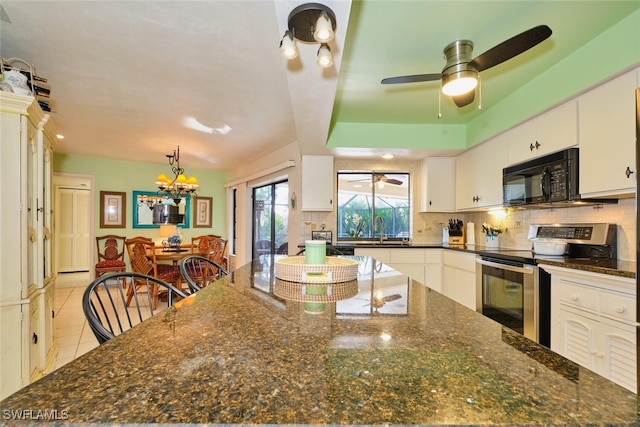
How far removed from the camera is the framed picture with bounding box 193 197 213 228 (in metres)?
6.62

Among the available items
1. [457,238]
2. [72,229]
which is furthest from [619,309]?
[72,229]

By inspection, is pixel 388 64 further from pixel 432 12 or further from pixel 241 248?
pixel 241 248

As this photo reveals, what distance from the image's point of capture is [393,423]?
0.41 m

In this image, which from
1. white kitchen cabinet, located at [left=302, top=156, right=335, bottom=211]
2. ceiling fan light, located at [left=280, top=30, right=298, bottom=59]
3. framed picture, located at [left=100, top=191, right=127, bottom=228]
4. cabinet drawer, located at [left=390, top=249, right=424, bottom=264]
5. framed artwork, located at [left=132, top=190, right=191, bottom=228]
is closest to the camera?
ceiling fan light, located at [left=280, top=30, right=298, bottom=59]

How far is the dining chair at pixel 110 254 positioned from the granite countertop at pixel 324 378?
16.4 ft

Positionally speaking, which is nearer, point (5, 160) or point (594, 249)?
point (5, 160)

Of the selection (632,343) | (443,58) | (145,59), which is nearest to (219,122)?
(145,59)

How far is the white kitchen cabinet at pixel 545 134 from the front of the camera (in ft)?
7.62

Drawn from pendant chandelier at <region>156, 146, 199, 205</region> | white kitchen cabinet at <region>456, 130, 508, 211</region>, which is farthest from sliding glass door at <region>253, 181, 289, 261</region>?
white kitchen cabinet at <region>456, 130, 508, 211</region>

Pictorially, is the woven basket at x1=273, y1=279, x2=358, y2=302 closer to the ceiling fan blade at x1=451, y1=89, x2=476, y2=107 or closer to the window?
the ceiling fan blade at x1=451, y1=89, x2=476, y2=107

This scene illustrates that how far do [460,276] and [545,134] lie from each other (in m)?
1.65

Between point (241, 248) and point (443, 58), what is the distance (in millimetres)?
5027

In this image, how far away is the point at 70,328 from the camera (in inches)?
130

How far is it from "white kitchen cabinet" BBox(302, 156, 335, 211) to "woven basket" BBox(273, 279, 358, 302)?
9.36 ft
